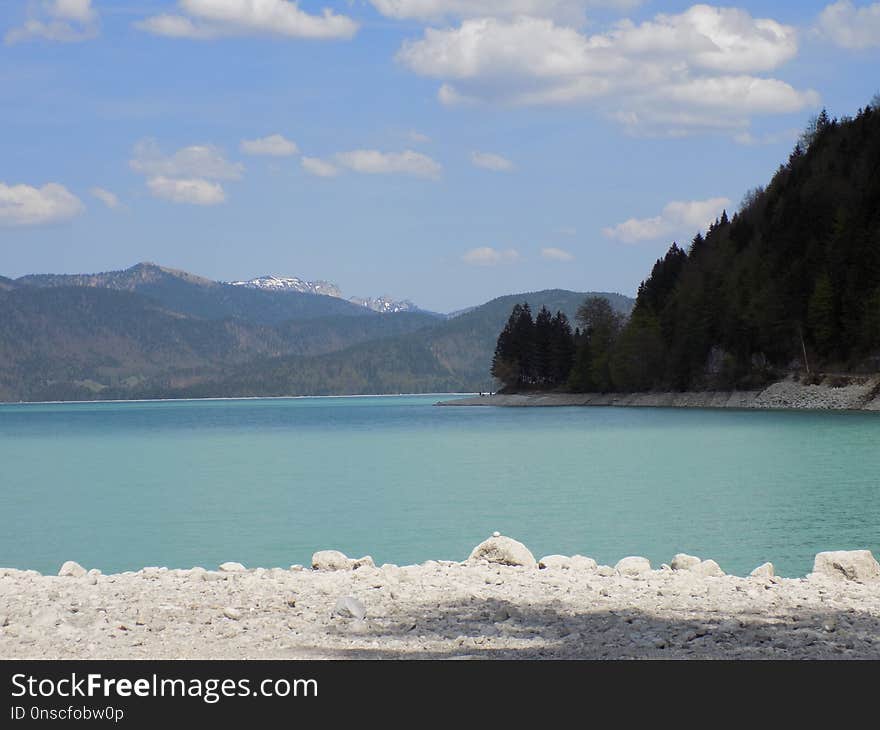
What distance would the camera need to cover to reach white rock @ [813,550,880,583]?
1731 cm

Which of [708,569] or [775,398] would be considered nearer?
[708,569]

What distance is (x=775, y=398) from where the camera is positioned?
109 meters

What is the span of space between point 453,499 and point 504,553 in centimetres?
1963

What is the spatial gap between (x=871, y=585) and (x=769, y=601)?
10.6ft

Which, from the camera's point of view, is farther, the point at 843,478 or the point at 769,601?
the point at 843,478

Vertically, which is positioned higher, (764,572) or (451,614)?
(451,614)

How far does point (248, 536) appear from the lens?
1170 inches

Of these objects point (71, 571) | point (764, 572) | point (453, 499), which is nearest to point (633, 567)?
point (764, 572)

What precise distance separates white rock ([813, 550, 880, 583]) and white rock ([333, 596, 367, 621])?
26.7 ft

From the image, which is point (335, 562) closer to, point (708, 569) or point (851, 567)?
point (708, 569)

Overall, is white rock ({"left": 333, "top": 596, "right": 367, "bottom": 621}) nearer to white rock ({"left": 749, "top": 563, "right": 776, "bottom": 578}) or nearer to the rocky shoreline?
the rocky shoreline

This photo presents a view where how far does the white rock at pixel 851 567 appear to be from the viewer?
56.8 ft
